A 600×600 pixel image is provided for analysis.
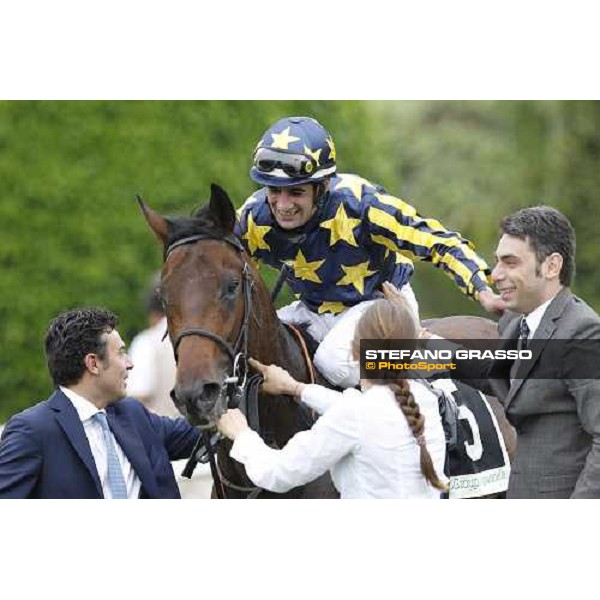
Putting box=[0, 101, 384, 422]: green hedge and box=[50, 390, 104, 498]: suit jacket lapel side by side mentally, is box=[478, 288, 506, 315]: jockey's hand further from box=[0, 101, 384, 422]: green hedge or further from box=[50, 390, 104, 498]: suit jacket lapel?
box=[0, 101, 384, 422]: green hedge

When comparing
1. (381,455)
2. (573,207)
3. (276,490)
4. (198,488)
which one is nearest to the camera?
(381,455)

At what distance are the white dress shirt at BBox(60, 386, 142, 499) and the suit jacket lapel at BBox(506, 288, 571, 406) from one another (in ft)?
4.60

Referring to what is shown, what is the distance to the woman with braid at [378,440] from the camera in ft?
11.9

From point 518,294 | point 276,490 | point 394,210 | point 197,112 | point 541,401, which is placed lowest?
point 276,490

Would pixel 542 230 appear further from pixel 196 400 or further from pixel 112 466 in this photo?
pixel 112 466

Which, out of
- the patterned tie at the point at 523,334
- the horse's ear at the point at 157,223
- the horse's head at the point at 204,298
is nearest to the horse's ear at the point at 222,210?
the horse's head at the point at 204,298

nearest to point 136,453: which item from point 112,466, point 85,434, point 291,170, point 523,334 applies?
point 112,466

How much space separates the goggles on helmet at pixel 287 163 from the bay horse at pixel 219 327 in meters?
0.32

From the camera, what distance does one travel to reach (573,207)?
1198 centimetres

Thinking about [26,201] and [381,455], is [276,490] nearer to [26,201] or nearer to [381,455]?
[381,455]

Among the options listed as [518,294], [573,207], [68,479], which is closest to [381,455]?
[518,294]

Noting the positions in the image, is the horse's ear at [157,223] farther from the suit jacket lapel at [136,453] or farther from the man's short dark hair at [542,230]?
the man's short dark hair at [542,230]

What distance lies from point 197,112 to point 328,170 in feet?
15.0

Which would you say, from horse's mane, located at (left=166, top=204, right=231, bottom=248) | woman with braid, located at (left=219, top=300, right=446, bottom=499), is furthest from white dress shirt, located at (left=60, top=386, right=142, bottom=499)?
woman with braid, located at (left=219, top=300, right=446, bottom=499)
